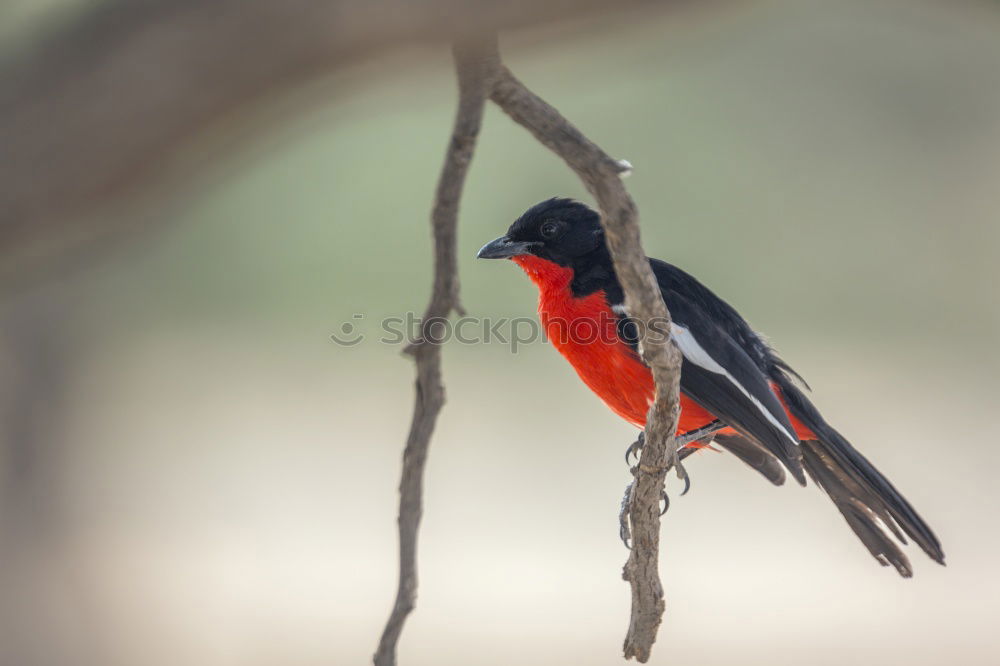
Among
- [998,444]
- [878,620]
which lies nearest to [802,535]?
[878,620]

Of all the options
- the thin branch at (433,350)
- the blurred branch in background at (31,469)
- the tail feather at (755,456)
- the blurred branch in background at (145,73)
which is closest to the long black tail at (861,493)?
the tail feather at (755,456)

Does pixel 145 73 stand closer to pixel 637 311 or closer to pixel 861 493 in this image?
pixel 637 311

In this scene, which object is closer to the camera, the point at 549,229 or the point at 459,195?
the point at 459,195

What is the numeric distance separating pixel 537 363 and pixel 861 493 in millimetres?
9524

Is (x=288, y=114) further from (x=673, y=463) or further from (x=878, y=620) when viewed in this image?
(x=878, y=620)

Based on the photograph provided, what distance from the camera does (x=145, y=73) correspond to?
1586 mm

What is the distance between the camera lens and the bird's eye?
4.55m

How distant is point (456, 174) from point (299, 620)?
7156 millimetres

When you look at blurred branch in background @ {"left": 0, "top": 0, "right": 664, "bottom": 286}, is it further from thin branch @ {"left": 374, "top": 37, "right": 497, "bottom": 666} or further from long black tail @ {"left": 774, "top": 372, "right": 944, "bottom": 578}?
long black tail @ {"left": 774, "top": 372, "right": 944, "bottom": 578}

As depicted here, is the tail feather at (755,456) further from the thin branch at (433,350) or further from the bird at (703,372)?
the thin branch at (433,350)

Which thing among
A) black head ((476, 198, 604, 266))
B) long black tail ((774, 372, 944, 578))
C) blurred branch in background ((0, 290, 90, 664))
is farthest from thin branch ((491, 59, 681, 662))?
blurred branch in background ((0, 290, 90, 664))

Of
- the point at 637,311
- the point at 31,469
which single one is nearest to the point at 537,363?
the point at 31,469

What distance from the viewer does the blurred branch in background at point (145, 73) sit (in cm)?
158

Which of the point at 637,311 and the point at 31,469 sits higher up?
the point at 31,469
